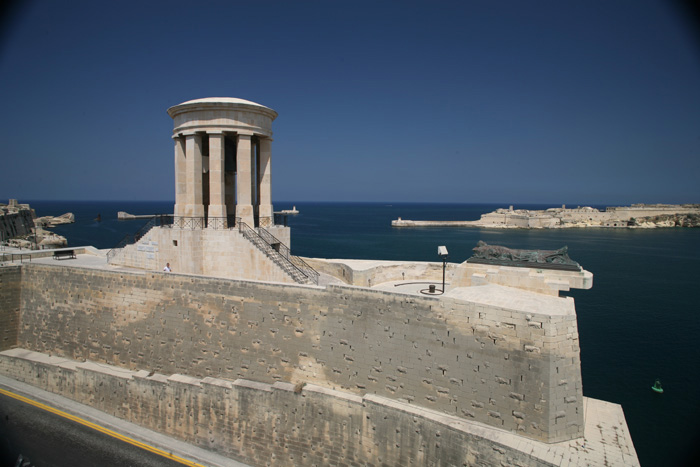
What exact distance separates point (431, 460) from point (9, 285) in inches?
674

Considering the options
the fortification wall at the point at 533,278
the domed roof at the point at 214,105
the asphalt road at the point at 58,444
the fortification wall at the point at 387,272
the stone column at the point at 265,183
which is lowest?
the asphalt road at the point at 58,444

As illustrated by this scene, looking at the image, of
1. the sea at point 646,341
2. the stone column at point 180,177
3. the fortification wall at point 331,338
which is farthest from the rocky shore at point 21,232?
the sea at point 646,341

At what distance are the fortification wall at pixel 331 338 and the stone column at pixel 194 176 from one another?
2.86 metres

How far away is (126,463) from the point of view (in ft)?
37.6

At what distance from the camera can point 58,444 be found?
12172mm

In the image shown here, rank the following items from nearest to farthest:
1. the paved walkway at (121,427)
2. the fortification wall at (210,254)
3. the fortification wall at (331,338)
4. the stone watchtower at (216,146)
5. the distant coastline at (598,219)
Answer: the fortification wall at (331,338) → the paved walkway at (121,427) → the fortification wall at (210,254) → the stone watchtower at (216,146) → the distant coastline at (598,219)

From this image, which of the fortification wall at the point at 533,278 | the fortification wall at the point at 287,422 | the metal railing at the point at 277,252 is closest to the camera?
the fortification wall at the point at 287,422

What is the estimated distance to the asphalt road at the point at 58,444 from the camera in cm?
1148

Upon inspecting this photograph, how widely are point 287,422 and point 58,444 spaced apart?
25.0 ft

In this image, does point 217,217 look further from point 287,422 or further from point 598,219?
point 598,219

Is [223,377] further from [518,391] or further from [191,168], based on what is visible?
[518,391]

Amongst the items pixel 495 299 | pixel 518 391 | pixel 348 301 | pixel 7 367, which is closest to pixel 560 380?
pixel 518 391

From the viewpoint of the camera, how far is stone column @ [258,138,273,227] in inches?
613

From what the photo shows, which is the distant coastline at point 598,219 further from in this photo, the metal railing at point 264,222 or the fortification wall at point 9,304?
the fortification wall at point 9,304
